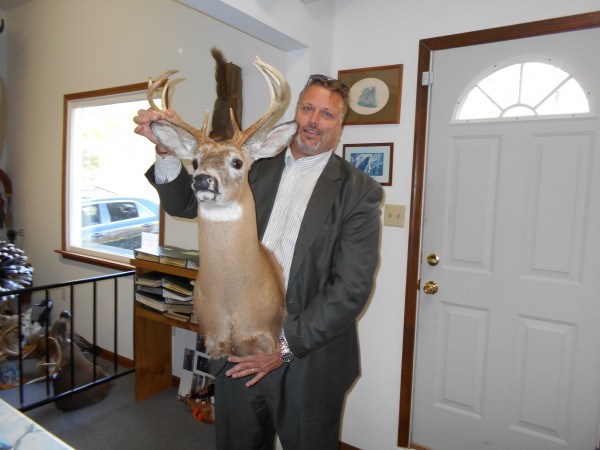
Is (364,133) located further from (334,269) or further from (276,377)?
(276,377)

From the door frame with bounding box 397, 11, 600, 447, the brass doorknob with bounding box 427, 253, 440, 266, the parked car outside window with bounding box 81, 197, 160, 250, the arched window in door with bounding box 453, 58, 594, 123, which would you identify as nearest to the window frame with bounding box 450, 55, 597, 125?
the arched window in door with bounding box 453, 58, 594, 123

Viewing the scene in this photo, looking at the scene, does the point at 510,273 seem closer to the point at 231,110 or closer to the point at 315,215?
the point at 315,215

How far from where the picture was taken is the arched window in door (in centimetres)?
187

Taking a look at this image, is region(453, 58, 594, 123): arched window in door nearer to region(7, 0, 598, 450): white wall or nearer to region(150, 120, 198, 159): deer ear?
region(7, 0, 598, 450): white wall

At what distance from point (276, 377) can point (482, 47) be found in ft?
5.82

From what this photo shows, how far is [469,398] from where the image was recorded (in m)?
2.19

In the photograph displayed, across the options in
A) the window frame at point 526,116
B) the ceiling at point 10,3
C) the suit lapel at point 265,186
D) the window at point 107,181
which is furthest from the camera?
the ceiling at point 10,3

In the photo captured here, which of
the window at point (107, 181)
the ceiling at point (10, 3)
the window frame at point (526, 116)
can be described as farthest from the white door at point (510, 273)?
the ceiling at point (10, 3)

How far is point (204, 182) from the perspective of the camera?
35.6 inches

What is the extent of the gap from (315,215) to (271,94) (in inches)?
14.6

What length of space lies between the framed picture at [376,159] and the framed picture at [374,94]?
0.13 meters

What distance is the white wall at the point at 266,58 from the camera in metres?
2.11

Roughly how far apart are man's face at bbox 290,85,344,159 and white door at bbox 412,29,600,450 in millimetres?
992

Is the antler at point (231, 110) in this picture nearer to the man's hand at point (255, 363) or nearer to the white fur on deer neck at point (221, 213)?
the white fur on deer neck at point (221, 213)
